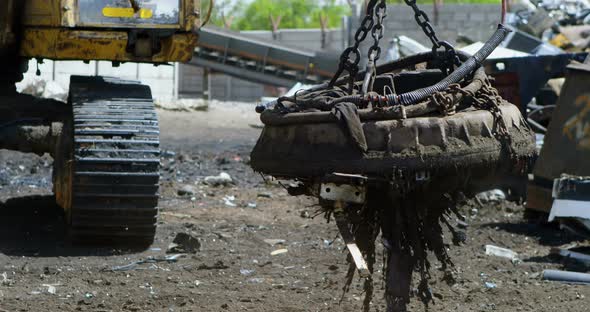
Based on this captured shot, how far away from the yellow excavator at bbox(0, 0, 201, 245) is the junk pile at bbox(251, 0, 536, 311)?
293 cm

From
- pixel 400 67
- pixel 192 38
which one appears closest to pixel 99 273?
pixel 192 38

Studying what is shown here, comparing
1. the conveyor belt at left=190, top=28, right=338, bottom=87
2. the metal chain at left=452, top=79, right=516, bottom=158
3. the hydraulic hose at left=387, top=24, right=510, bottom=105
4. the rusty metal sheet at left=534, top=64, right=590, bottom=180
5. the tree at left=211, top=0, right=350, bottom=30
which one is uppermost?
the hydraulic hose at left=387, top=24, right=510, bottom=105

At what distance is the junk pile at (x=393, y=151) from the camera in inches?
172

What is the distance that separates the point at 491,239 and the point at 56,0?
4098 mm

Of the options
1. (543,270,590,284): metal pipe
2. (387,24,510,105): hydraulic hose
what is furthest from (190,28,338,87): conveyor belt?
(387,24,510,105): hydraulic hose

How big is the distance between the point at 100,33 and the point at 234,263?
2066 millimetres

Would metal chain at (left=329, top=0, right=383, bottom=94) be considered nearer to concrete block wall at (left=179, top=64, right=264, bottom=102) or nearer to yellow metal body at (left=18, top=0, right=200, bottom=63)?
yellow metal body at (left=18, top=0, right=200, bottom=63)

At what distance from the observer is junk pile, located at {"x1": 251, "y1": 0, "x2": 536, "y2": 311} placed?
436 cm

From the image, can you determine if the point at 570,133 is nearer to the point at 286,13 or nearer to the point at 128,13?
the point at 128,13

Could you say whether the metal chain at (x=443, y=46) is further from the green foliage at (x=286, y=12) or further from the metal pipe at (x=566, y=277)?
the green foliage at (x=286, y=12)

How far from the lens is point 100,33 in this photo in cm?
812

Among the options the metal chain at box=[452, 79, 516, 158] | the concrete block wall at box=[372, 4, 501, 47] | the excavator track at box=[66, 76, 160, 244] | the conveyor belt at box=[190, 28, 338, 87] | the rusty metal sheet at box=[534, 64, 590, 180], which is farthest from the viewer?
the concrete block wall at box=[372, 4, 501, 47]

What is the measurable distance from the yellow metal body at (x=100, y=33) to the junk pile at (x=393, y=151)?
3.28 metres

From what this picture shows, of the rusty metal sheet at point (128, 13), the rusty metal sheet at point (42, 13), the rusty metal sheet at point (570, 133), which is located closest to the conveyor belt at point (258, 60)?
the rusty metal sheet at point (570, 133)
